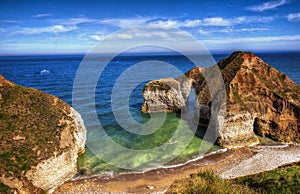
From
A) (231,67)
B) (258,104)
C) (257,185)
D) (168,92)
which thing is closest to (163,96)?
(168,92)

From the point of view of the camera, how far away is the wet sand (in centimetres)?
1967

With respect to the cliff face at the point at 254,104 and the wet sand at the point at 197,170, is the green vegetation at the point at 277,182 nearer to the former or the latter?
the wet sand at the point at 197,170

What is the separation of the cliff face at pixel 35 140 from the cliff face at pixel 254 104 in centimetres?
1681

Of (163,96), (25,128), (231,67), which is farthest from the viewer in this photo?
(163,96)

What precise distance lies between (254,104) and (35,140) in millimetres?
24821

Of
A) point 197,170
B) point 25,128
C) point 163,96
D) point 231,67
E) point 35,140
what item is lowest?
point 197,170

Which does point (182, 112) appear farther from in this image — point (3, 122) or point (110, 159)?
point (3, 122)

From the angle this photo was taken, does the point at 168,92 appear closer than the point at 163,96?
Yes

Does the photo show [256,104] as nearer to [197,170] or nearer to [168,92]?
[197,170]

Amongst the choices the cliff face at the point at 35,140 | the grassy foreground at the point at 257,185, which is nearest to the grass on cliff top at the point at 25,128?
the cliff face at the point at 35,140

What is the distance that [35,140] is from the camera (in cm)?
1925

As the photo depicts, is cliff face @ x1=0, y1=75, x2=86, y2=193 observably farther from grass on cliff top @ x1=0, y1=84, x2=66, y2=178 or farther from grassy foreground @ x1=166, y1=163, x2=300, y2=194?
grassy foreground @ x1=166, y1=163, x2=300, y2=194

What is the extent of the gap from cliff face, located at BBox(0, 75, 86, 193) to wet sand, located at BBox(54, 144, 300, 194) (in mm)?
2051

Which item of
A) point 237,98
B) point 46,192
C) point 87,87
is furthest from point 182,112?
point 87,87
